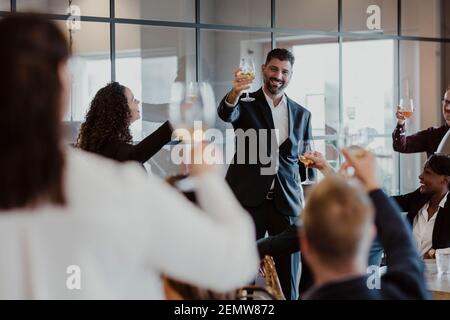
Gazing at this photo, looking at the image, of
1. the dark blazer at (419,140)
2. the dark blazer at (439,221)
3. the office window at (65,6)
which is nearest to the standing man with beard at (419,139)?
the dark blazer at (419,140)

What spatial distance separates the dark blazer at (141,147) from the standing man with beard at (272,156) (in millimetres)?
1090

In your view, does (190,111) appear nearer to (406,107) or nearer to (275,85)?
(275,85)

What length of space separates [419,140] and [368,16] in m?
1.98

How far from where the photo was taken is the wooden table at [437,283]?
296cm

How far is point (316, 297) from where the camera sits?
5.02ft

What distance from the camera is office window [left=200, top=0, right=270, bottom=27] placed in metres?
5.98

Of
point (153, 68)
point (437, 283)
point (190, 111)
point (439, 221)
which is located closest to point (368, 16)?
point (153, 68)

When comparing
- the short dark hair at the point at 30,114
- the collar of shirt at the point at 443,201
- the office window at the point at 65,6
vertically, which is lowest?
the collar of shirt at the point at 443,201

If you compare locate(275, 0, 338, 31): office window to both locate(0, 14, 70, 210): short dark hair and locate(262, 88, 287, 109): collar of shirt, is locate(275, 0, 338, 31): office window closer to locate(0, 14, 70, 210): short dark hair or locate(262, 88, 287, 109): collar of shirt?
locate(262, 88, 287, 109): collar of shirt

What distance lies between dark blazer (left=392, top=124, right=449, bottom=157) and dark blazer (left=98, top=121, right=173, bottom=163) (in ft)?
7.95

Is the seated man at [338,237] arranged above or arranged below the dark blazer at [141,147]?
below

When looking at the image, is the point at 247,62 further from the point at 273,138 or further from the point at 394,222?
the point at 394,222

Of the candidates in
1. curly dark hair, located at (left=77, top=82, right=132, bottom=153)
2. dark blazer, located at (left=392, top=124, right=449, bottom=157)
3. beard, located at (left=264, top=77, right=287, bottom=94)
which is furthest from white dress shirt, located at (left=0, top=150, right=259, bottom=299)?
dark blazer, located at (left=392, top=124, right=449, bottom=157)

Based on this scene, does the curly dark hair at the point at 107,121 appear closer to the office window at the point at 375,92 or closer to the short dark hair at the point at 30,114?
the short dark hair at the point at 30,114
